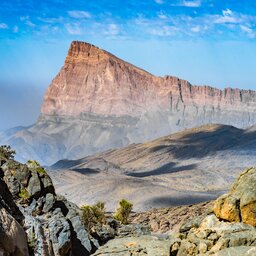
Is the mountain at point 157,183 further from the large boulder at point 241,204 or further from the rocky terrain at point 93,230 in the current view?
the large boulder at point 241,204

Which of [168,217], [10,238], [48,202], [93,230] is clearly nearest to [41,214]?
[48,202]

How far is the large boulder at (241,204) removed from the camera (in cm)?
2517

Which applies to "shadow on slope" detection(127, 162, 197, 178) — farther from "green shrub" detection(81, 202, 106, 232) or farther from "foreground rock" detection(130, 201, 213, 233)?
"green shrub" detection(81, 202, 106, 232)

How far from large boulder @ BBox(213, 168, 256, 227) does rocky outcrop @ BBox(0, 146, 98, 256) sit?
9.93 meters

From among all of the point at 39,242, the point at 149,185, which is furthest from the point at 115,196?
the point at 39,242

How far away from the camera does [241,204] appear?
25.5 m

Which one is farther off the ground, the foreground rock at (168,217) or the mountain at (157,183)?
the foreground rock at (168,217)

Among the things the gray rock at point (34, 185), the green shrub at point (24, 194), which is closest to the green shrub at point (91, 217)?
the gray rock at point (34, 185)

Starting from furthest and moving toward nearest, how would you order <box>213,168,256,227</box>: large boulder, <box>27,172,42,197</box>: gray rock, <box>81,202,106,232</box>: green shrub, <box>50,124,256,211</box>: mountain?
<box>50,124,256,211</box>: mountain
<box>81,202,106,232</box>: green shrub
<box>27,172,42,197</box>: gray rock
<box>213,168,256,227</box>: large boulder

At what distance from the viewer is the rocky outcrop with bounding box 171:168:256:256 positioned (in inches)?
907

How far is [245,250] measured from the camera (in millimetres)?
21734

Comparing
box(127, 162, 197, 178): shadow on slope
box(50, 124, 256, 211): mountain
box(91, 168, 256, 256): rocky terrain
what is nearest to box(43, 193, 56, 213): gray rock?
box(91, 168, 256, 256): rocky terrain

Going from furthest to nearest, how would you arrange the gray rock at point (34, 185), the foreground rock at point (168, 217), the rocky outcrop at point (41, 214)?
the foreground rock at point (168, 217)
the gray rock at point (34, 185)
the rocky outcrop at point (41, 214)

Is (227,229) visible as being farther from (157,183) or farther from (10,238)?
(157,183)
